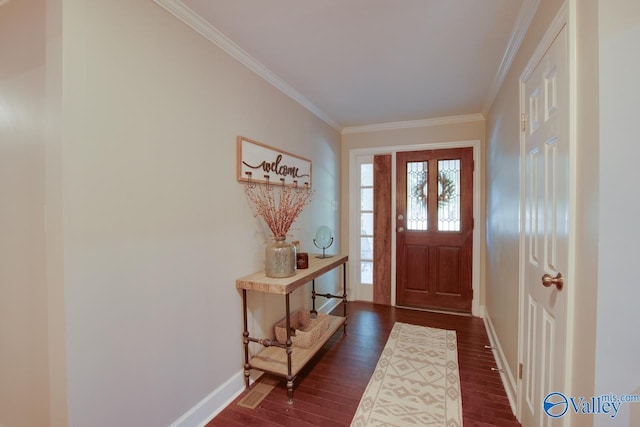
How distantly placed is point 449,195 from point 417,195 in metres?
0.37

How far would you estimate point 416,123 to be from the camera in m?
3.61

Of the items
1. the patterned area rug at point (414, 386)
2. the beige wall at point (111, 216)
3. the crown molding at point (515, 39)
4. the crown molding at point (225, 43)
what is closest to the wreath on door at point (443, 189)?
the crown molding at point (515, 39)

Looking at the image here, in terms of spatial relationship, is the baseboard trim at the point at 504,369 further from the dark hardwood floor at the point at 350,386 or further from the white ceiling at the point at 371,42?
the white ceiling at the point at 371,42

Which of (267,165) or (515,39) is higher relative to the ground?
(515,39)

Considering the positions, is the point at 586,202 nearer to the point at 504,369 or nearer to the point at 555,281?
the point at 555,281

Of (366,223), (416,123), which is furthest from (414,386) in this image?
(416,123)

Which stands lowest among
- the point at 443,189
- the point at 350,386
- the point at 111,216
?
the point at 350,386

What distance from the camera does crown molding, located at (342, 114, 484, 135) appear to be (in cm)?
341

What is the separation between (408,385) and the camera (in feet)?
6.82

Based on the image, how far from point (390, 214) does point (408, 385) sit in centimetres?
214

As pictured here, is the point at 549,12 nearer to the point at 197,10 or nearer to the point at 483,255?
the point at 197,10

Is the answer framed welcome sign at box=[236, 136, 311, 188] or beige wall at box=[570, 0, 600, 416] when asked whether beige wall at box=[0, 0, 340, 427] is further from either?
beige wall at box=[570, 0, 600, 416]

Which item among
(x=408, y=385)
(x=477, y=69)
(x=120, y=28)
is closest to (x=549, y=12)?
(x=477, y=69)

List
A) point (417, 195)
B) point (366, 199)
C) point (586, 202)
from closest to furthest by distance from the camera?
point (586, 202) < point (417, 195) < point (366, 199)
